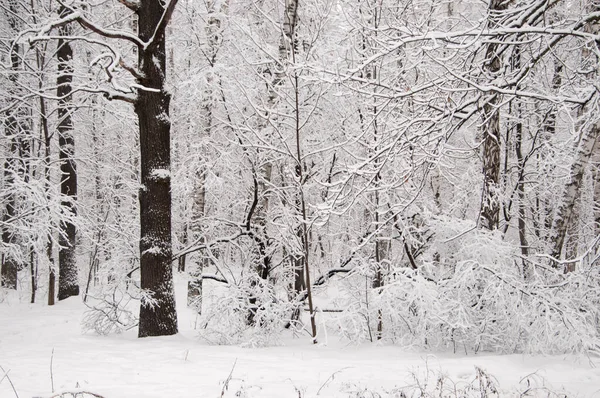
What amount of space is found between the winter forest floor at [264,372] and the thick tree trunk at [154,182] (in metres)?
0.62

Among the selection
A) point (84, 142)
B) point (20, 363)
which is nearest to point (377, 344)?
point (20, 363)

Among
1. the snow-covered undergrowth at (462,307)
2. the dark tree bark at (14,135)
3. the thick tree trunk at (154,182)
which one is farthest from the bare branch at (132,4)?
the dark tree bark at (14,135)

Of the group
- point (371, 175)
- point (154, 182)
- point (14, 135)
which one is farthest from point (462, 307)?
point (14, 135)

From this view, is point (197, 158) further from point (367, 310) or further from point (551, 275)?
point (551, 275)

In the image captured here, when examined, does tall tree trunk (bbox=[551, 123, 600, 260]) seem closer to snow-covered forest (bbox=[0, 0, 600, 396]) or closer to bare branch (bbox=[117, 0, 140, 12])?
snow-covered forest (bbox=[0, 0, 600, 396])

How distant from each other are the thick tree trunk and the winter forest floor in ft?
2.02

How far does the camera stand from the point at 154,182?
6801 millimetres

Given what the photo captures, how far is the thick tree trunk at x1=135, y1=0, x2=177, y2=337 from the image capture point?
22.1 feet

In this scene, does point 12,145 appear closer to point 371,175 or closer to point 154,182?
point 154,182

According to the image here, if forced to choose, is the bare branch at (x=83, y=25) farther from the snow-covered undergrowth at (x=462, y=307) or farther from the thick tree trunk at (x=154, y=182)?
the snow-covered undergrowth at (x=462, y=307)

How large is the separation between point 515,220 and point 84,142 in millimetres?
16739

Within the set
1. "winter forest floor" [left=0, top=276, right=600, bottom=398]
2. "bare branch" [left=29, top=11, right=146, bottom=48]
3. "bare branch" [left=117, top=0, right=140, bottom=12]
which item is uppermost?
"bare branch" [left=117, top=0, right=140, bottom=12]

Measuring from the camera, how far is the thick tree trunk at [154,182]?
6.73m

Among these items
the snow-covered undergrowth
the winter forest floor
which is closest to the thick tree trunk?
the winter forest floor
